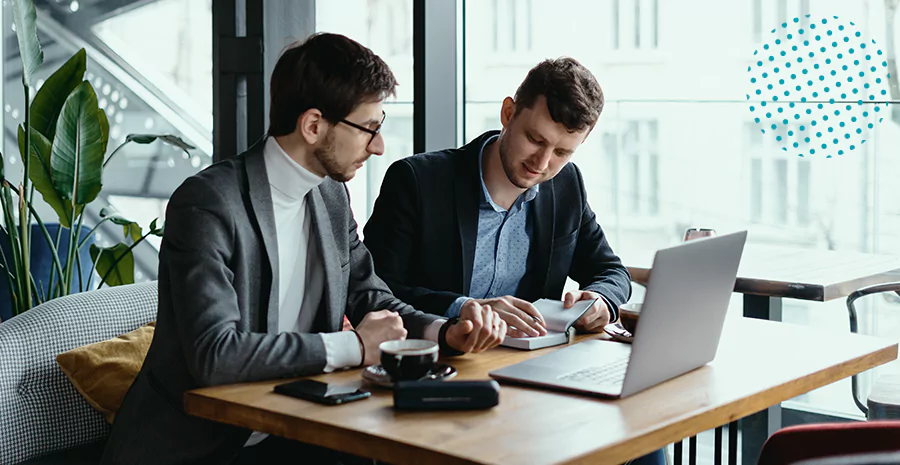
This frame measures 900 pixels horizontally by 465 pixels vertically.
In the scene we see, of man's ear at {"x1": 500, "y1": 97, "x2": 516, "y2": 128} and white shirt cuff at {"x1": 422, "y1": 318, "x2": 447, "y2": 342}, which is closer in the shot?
white shirt cuff at {"x1": 422, "y1": 318, "x2": 447, "y2": 342}

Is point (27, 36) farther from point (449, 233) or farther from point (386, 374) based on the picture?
point (386, 374)

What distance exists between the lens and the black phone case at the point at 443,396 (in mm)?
1369

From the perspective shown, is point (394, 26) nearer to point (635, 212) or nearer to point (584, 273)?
point (635, 212)

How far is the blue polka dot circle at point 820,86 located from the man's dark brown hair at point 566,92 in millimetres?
1298

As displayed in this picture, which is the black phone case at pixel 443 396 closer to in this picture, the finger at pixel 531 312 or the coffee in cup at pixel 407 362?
the coffee in cup at pixel 407 362

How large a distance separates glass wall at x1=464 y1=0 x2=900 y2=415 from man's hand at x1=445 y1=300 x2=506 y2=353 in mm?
1454

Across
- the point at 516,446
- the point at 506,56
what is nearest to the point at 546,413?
the point at 516,446

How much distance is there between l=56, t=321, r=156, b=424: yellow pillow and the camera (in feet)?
6.81

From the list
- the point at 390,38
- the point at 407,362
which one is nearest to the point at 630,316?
the point at 407,362

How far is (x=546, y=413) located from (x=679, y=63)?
2592mm

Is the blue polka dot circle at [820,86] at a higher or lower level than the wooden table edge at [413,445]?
higher

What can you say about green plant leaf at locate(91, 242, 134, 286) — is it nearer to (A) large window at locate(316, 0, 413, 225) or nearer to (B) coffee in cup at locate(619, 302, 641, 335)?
(A) large window at locate(316, 0, 413, 225)

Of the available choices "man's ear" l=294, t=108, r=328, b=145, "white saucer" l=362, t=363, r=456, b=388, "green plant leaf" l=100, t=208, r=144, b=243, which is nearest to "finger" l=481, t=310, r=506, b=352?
"white saucer" l=362, t=363, r=456, b=388

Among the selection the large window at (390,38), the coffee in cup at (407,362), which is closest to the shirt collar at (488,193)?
the coffee in cup at (407,362)
